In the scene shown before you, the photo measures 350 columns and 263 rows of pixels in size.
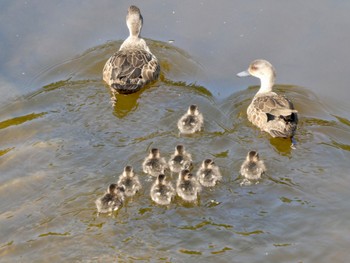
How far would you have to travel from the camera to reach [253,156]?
730 cm

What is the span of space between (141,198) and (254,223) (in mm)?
1171

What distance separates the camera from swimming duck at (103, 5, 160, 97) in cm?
912

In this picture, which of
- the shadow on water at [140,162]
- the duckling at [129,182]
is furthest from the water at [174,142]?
the duckling at [129,182]

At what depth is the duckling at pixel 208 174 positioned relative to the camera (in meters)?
7.10

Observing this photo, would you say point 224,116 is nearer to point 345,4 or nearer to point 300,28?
point 300,28

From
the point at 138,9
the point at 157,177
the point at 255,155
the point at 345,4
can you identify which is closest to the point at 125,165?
the point at 157,177

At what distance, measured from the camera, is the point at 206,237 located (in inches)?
252

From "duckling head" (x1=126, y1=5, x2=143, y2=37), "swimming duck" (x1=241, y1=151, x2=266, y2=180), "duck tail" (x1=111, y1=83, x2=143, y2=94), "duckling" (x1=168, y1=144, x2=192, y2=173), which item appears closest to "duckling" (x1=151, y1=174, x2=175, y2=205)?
"duckling" (x1=168, y1=144, x2=192, y2=173)

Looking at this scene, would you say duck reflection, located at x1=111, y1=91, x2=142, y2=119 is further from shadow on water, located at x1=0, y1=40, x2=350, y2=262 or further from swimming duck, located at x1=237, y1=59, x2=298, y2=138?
swimming duck, located at x1=237, y1=59, x2=298, y2=138

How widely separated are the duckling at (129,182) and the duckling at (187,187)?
414 millimetres

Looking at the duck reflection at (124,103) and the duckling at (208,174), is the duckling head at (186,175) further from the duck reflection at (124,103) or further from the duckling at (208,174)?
the duck reflection at (124,103)

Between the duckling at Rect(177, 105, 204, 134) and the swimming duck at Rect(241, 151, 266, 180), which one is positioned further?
the duckling at Rect(177, 105, 204, 134)

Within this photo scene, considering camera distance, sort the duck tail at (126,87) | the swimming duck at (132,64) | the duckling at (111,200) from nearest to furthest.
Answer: the duckling at (111,200) → the duck tail at (126,87) → the swimming duck at (132,64)

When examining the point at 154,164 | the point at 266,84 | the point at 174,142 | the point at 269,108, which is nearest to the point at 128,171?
the point at 154,164
